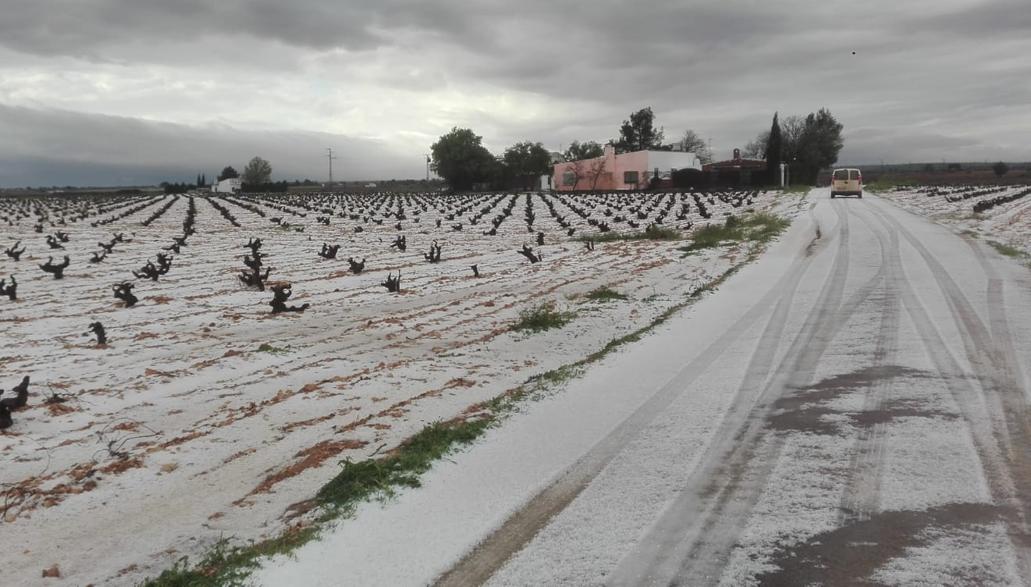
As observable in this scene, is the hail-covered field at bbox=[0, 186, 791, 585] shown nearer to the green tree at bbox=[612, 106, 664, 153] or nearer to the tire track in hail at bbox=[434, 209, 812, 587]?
the tire track in hail at bbox=[434, 209, 812, 587]

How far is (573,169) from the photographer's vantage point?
83.5 meters

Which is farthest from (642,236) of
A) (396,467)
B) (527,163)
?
(527,163)

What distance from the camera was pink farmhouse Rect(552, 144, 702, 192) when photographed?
Result: 73625mm

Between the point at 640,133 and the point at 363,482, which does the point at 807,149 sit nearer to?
the point at 640,133

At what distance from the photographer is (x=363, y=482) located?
3.62 metres

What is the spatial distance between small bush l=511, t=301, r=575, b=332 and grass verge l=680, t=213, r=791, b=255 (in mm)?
7365

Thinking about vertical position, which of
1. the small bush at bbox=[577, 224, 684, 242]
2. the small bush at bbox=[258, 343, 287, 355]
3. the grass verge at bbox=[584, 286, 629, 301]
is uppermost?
the small bush at bbox=[577, 224, 684, 242]

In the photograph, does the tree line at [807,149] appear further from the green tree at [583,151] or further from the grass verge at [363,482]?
the grass verge at [363,482]

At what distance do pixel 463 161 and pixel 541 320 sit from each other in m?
79.8

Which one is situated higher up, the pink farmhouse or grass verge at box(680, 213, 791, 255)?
the pink farmhouse

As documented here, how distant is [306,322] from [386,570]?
5.68 meters

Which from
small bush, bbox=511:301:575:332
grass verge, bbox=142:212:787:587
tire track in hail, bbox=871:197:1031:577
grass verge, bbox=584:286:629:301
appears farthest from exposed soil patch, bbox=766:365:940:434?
grass verge, bbox=584:286:629:301

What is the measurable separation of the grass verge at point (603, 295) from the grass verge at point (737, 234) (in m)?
5.48

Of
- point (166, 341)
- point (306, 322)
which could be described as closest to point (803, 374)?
point (306, 322)
